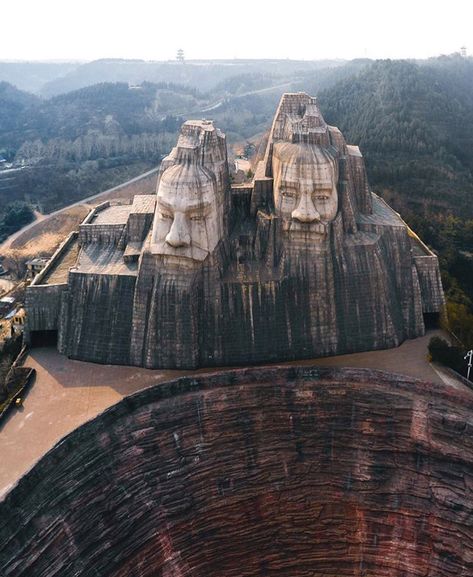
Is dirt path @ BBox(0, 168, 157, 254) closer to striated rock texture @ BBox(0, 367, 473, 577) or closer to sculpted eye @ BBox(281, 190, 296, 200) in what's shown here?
sculpted eye @ BBox(281, 190, 296, 200)

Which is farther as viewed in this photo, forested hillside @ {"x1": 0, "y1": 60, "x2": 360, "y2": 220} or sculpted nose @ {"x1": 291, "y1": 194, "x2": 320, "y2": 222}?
forested hillside @ {"x1": 0, "y1": 60, "x2": 360, "y2": 220}

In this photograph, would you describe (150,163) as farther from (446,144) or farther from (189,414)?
(189,414)

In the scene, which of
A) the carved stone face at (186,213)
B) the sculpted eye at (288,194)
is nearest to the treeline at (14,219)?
the carved stone face at (186,213)

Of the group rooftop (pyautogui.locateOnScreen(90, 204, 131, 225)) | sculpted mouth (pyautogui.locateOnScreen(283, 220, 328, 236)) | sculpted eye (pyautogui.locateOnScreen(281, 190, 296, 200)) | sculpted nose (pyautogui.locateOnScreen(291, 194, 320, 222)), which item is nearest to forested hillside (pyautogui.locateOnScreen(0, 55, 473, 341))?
sculpted mouth (pyautogui.locateOnScreen(283, 220, 328, 236))

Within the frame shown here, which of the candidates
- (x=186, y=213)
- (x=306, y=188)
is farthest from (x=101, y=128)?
(x=306, y=188)

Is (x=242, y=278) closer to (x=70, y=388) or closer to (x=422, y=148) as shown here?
(x=70, y=388)

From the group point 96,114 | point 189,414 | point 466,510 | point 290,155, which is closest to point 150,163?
point 96,114

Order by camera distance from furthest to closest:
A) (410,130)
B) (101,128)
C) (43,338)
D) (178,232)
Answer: (101,128) → (410,130) → (43,338) → (178,232)
